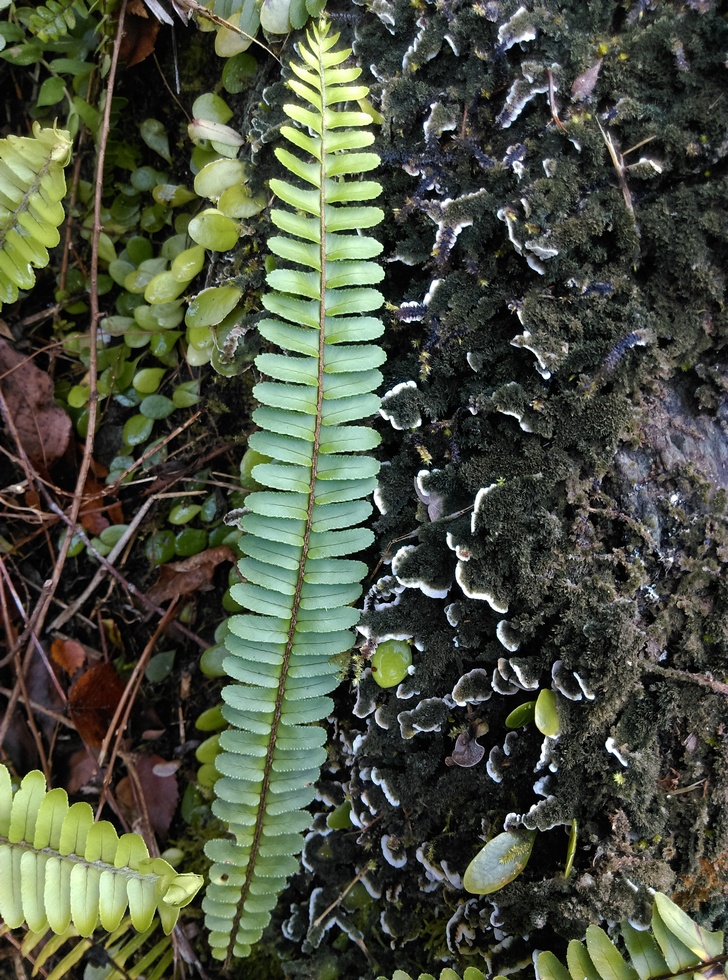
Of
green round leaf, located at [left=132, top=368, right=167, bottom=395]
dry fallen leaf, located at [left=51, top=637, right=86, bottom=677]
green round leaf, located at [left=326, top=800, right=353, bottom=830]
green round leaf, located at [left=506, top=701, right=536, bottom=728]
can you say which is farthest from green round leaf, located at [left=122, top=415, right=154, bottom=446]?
green round leaf, located at [left=506, top=701, right=536, bottom=728]

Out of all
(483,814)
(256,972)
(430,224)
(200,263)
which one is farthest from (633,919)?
(200,263)

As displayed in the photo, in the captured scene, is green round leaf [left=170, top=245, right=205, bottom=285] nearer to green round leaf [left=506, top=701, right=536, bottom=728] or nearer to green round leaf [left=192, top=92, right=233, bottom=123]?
green round leaf [left=192, top=92, right=233, bottom=123]

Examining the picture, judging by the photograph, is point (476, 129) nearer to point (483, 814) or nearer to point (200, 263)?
point (200, 263)

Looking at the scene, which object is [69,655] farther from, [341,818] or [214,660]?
[341,818]

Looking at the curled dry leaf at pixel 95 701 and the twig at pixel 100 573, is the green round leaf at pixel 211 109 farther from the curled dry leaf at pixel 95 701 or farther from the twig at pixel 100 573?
the curled dry leaf at pixel 95 701

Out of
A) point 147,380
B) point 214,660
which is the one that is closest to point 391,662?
point 214,660

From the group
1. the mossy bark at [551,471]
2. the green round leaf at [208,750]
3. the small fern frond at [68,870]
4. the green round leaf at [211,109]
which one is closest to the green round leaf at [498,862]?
the mossy bark at [551,471]
